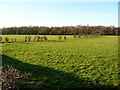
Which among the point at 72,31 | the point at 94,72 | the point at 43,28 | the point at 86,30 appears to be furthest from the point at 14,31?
the point at 94,72

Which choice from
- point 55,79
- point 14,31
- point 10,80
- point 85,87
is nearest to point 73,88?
point 85,87

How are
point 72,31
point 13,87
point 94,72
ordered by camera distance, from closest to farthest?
Answer: point 13,87 → point 94,72 → point 72,31

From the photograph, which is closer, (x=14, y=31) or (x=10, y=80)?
(x=10, y=80)

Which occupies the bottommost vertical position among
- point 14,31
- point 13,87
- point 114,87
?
point 114,87

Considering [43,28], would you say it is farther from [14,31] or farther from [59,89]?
[59,89]

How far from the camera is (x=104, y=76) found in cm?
836

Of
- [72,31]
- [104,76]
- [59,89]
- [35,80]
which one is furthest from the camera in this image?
[72,31]

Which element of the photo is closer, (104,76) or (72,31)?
(104,76)

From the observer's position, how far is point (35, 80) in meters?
7.60

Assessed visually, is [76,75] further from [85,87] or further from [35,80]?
[35,80]

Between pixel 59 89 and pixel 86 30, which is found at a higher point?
pixel 86 30

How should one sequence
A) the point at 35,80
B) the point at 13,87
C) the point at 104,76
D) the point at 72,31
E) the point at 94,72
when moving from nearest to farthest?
the point at 13,87
the point at 35,80
the point at 104,76
the point at 94,72
the point at 72,31

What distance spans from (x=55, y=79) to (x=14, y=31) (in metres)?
73.8

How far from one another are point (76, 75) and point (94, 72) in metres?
1.24
